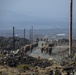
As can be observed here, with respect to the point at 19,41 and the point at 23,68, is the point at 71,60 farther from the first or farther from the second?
the point at 19,41

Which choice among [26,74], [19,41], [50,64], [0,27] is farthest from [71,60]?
[0,27]

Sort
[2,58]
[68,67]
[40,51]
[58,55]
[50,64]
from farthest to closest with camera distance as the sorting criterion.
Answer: [40,51], [58,55], [2,58], [50,64], [68,67]

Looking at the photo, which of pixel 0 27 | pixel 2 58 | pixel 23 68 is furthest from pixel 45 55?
pixel 0 27

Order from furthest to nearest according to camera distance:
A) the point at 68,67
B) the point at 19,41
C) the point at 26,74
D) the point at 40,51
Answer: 1. the point at 19,41
2. the point at 40,51
3. the point at 68,67
4. the point at 26,74

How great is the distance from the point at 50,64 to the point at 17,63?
4.67 ft

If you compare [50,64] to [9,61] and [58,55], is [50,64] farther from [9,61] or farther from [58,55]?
[58,55]

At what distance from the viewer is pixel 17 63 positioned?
53.3ft

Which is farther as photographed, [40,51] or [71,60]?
[40,51]

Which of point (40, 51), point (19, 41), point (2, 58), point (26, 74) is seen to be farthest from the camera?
point (19, 41)

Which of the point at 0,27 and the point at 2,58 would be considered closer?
the point at 2,58

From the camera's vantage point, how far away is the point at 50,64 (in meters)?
16.2

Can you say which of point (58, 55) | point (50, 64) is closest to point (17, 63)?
point (50, 64)

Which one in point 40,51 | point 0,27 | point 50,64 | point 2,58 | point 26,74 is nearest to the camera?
Answer: point 26,74

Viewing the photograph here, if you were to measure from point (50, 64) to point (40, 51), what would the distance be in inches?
215
